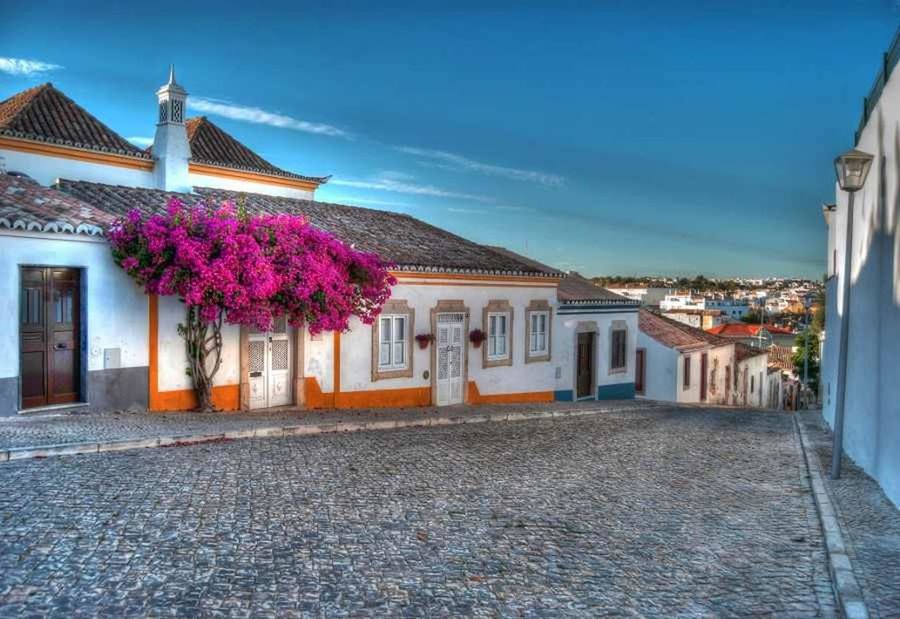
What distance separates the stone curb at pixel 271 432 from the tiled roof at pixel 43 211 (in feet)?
12.9

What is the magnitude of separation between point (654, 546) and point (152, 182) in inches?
712

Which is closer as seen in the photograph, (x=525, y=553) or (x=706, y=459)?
(x=525, y=553)

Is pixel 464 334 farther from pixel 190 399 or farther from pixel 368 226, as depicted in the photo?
pixel 190 399

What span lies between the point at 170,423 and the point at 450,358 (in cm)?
790

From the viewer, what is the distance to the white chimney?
18.8 meters

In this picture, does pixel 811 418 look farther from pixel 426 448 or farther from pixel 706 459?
pixel 426 448

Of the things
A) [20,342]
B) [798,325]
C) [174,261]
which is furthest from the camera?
[798,325]

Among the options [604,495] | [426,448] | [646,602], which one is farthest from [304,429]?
[646,602]

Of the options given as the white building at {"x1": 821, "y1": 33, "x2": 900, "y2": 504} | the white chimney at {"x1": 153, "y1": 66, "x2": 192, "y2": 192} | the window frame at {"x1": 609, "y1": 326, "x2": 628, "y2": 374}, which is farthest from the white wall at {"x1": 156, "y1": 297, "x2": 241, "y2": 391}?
the window frame at {"x1": 609, "y1": 326, "x2": 628, "y2": 374}

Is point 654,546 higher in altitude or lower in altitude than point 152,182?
lower

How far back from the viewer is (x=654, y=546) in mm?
6316

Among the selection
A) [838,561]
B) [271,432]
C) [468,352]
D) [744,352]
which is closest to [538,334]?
[468,352]

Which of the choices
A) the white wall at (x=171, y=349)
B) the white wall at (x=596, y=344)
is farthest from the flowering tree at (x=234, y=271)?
the white wall at (x=596, y=344)

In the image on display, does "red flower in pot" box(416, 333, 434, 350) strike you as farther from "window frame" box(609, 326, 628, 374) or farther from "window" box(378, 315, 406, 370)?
"window frame" box(609, 326, 628, 374)
